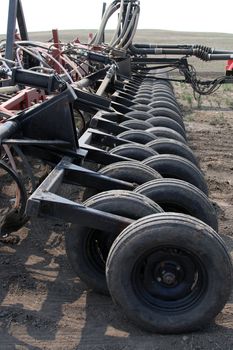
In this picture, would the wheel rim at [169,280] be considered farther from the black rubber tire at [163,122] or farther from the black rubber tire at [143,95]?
the black rubber tire at [143,95]

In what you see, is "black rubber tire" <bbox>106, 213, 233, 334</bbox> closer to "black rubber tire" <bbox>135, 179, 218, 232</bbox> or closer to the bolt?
the bolt

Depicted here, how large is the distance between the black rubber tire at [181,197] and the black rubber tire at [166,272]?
1.64 feet

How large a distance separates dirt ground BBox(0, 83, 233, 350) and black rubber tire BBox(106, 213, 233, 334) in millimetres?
99

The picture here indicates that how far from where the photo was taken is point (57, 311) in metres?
2.91

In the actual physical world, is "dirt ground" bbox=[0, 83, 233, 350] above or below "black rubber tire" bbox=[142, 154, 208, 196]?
below

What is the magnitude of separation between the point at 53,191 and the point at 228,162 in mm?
3582

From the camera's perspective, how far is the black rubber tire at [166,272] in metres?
2.57

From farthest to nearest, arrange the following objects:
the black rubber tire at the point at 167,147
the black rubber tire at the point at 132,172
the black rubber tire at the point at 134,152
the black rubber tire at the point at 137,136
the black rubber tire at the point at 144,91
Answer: the black rubber tire at the point at 144,91 < the black rubber tire at the point at 137,136 < the black rubber tire at the point at 167,147 < the black rubber tire at the point at 134,152 < the black rubber tire at the point at 132,172

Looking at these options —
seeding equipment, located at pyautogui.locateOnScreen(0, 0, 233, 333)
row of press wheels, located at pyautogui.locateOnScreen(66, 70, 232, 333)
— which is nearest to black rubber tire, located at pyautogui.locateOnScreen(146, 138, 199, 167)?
seeding equipment, located at pyautogui.locateOnScreen(0, 0, 233, 333)

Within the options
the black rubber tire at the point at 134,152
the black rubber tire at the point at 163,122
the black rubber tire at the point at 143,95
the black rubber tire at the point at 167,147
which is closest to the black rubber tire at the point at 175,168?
the black rubber tire at the point at 134,152

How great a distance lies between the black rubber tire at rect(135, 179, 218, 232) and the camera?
314 centimetres

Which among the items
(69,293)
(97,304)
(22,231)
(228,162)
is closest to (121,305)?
(97,304)

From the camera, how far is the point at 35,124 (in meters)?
3.41

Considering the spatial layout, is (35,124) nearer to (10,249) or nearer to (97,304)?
(10,249)
